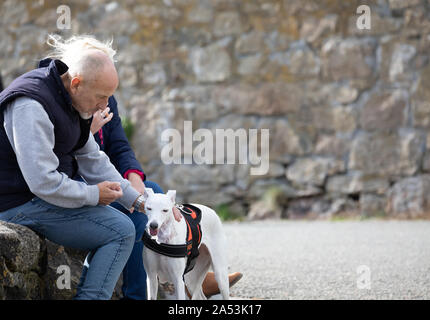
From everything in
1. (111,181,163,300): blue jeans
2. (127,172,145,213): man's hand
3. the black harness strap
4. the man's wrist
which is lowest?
(111,181,163,300): blue jeans

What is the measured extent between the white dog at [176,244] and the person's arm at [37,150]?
0.33 metres

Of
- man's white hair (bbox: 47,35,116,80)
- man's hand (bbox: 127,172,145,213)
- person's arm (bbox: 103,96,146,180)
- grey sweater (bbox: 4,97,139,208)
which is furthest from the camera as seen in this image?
person's arm (bbox: 103,96,146,180)

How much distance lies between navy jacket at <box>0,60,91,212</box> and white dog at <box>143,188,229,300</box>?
437mm

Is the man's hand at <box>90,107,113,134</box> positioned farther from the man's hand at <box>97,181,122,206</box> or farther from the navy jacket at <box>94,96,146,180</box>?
the man's hand at <box>97,181,122,206</box>

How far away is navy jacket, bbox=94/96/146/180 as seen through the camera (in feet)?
10.2

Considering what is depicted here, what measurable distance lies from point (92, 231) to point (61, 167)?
1.10ft

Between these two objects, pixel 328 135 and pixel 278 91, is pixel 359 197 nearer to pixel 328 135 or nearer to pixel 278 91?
pixel 328 135

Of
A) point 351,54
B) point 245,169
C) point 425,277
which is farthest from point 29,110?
point 351,54

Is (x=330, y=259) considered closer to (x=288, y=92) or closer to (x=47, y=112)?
(x=288, y=92)

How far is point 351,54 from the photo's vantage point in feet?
21.0

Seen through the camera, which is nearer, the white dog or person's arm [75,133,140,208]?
the white dog

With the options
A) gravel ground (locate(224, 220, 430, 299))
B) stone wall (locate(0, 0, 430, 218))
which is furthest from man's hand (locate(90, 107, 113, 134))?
stone wall (locate(0, 0, 430, 218))

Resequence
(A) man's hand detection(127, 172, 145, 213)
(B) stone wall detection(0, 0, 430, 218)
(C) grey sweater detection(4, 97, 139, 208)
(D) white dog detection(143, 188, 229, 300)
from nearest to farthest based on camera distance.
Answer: (C) grey sweater detection(4, 97, 139, 208)
(D) white dog detection(143, 188, 229, 300)
(A) man's hand detection(127, 172, 145, 213)
(B) stone wall detection(0, 0, 430, 218)

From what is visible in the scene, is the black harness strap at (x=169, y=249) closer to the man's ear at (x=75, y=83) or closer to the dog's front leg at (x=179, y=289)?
the dog's front leg at (x=179, y=289)
